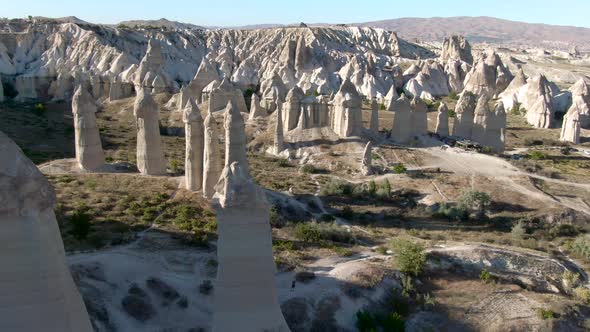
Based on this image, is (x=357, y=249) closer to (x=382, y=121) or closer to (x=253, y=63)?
(x=382, y=121)

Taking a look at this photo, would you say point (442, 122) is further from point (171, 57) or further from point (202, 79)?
point (171, 57)

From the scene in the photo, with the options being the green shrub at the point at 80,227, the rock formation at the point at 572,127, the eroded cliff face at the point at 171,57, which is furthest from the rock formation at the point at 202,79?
the rock formation at the point at 572,127

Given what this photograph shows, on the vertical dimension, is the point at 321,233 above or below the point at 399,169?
below

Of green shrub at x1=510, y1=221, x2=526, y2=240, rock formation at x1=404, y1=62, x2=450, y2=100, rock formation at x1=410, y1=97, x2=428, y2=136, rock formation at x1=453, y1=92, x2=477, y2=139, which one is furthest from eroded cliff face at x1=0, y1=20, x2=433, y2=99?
green shrub at x1=510, y1=221, x2=526, y2=240

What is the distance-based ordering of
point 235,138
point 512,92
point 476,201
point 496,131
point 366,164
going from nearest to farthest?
1. point 235,138
2. point 476,201
3. point 366,164
4. point 496,131
5. point 512,92

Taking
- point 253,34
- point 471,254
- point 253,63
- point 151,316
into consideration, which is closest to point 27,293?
point 151,316

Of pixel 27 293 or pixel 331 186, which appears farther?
pixel 331 186

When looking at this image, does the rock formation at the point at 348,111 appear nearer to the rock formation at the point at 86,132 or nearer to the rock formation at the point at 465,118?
the rock formation at the point at 465,118

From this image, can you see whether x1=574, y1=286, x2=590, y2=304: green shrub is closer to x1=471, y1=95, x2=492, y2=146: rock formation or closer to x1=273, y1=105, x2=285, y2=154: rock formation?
x1=273, y1=105, x2=285, y2=154: rock formation

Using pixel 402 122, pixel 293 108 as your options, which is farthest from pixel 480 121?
pixel 293 108
